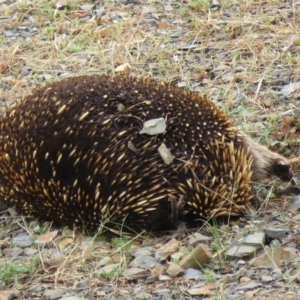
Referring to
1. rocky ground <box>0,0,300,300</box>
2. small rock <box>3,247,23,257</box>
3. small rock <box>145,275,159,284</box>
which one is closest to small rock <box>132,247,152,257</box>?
rocky ground <box>0,0,300,300</box>

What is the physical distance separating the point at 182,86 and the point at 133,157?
187 centimetres

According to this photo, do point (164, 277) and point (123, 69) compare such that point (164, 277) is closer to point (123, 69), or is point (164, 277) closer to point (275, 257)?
point (275, 257)

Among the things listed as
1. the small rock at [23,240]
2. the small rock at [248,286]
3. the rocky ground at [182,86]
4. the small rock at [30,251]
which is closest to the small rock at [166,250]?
the rocky ground at [182,86]

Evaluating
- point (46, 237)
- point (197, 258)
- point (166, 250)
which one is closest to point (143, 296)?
point (197, 258)

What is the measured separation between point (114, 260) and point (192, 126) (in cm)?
81

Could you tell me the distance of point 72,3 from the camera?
764 cm

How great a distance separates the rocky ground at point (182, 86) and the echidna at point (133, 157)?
12 centimetres

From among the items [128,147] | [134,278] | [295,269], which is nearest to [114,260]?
[134,278]

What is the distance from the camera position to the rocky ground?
3.56 meters

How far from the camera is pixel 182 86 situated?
5875 millimetres

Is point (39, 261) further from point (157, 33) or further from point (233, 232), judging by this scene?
point (157, 33)

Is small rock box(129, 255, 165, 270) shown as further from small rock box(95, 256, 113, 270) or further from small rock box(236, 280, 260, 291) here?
small rock box(236, 280, 260, 291)

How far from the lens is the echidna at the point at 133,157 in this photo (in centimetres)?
409

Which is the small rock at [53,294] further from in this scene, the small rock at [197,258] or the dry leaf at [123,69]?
the dry leaf at [123,69]
